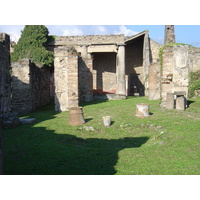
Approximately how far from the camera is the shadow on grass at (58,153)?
386 cm

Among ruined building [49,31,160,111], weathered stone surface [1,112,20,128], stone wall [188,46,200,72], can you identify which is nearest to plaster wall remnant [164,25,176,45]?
ruined building [49,31,160,111]

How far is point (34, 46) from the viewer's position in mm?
17547

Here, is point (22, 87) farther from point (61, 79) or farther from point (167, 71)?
point (167, 71)

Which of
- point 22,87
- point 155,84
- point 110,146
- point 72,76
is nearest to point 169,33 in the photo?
point 155,84

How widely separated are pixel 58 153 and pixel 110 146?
1400 mm

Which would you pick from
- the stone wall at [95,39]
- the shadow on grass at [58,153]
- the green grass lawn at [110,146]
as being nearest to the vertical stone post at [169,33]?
the stone wall at [95,39]

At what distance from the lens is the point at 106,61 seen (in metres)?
22.9

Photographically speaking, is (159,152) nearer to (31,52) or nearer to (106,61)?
(31,52)

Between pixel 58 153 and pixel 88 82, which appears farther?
pixel 88 82

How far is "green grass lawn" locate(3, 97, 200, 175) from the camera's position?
3924mm

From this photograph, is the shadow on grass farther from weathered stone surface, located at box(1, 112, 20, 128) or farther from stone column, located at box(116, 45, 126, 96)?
stone column, located at box(116, 45, 126, 96)

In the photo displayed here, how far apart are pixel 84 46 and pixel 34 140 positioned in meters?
13.2

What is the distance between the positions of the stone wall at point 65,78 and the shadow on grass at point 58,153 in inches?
155

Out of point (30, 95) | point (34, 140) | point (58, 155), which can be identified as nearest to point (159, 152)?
point (58, 155)
